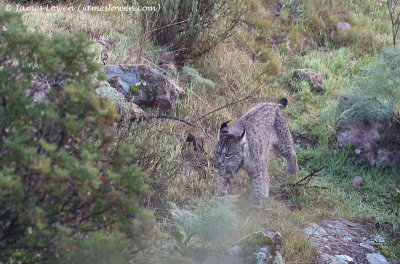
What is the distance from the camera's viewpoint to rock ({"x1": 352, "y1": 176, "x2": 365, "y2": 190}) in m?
7.93

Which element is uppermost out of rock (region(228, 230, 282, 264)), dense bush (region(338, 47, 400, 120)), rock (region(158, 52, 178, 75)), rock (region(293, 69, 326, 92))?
dense bush (region(338, 47, 400, 120))

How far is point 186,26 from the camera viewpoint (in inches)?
381

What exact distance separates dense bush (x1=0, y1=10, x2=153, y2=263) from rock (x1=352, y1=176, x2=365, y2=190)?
502 centimetres

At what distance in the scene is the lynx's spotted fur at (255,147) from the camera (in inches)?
247

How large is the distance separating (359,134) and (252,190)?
8.69 feet

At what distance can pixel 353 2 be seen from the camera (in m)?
13.5

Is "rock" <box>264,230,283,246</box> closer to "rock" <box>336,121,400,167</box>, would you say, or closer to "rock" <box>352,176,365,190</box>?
"rock" <box>352,176,365,190</box>

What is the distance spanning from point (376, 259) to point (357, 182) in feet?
Result: 6.96

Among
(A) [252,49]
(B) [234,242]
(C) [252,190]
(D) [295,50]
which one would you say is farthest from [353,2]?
(B) [234,242]

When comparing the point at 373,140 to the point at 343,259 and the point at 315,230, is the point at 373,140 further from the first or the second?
the point at 343,259

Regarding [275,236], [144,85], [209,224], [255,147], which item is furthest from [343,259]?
[144,85]

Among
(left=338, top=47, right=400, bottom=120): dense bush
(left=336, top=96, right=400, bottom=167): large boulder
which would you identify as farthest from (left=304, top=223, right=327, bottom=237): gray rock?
(left=338, top=47, right=400, bottom=120): dense bush

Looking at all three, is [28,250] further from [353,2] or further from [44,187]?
[353,2]

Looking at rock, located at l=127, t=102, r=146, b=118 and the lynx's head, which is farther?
rock, located at l=127, t=102, r=146, b=118
